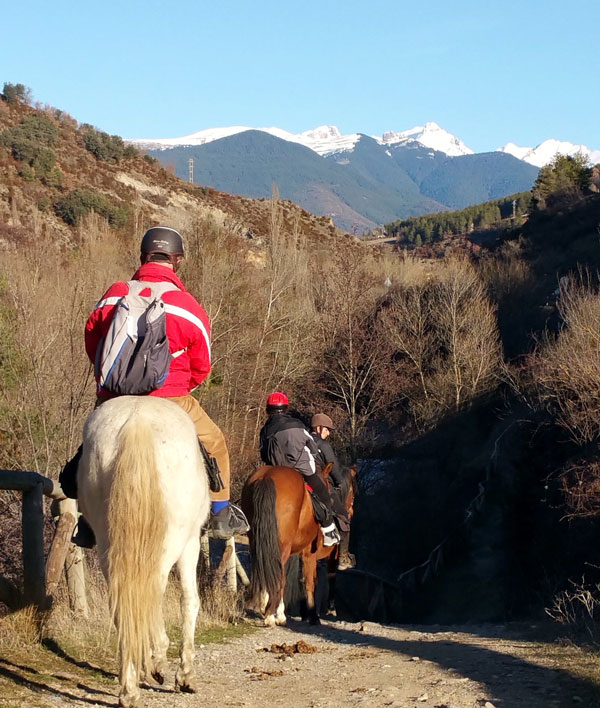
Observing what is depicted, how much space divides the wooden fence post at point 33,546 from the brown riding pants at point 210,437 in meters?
1.38

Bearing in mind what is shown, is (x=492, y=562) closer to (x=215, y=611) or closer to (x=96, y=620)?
(x=215, y=611)

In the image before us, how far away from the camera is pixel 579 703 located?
5.46m

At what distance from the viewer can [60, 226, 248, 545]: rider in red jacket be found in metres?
5.48

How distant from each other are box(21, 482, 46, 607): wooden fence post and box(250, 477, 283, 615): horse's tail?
341 centimetres

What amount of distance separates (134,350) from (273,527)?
483cm

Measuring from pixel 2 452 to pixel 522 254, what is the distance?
52677mm

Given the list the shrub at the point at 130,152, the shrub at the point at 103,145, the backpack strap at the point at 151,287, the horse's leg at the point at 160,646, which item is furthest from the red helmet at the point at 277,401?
the shrub at the point at 130,152

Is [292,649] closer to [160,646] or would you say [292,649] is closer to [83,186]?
[160,646]

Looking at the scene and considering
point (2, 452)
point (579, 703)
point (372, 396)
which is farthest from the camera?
point (372, 396)

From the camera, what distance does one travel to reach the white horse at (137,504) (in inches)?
184

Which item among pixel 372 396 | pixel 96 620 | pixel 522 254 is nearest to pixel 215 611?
pixel 96 620

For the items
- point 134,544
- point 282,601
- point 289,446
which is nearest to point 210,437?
point 134,544

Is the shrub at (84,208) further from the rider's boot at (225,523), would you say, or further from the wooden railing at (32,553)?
the rider's boot at (225,523)

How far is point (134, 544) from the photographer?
4680 millimetres
